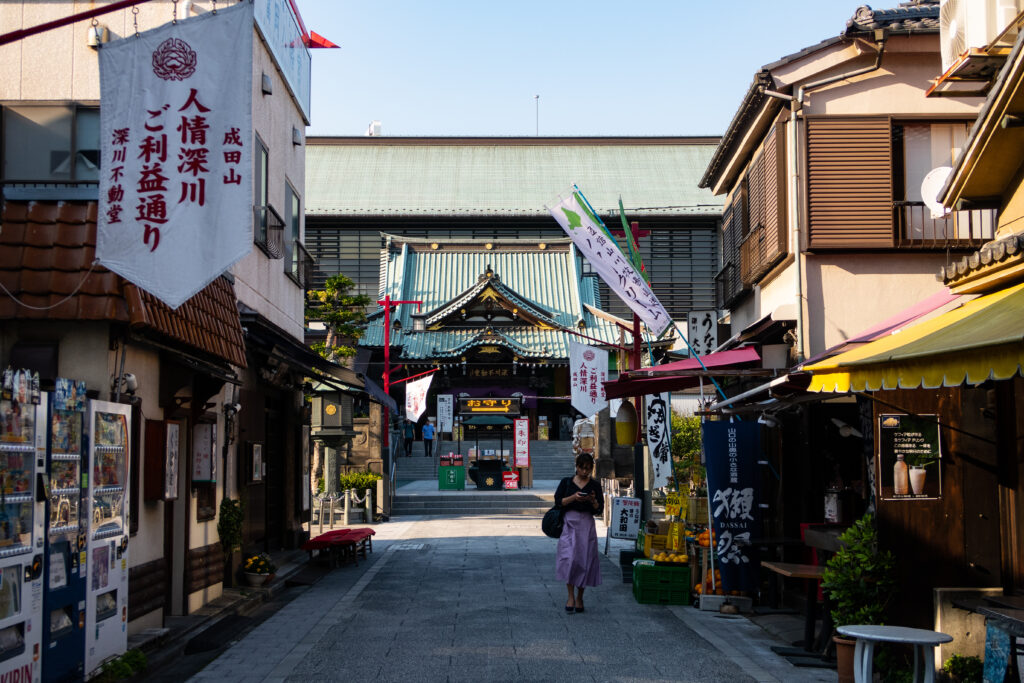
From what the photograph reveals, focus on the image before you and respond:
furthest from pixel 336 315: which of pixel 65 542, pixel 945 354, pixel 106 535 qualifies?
pixel 945 354

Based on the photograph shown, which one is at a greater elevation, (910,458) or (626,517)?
(910,458)

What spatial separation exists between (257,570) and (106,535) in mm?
5847

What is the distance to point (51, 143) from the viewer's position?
440 inches

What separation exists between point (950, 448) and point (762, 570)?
198 inches

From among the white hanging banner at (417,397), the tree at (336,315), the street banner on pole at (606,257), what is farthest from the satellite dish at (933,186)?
the white hanging banner at (417,397)

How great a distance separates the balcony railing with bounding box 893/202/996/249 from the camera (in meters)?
13.7

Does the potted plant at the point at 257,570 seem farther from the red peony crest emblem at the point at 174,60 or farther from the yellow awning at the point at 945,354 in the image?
the yellow awning at the point at 945,354

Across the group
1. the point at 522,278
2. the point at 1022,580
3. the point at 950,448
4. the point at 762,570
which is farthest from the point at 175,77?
the point at 522,278

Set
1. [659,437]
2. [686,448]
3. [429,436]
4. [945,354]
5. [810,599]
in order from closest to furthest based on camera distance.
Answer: [945,354] → [810,599] → [659,437] → [686,448] → [429,436]

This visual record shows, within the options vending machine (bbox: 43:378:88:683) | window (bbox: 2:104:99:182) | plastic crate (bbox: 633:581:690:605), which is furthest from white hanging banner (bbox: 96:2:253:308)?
plastic crate (bbox: 633:581:690:605)

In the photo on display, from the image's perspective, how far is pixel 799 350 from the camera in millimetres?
14039

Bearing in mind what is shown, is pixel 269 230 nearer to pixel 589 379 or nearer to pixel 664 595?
pixel 664 595

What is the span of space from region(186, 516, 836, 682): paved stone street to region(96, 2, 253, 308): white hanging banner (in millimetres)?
3733

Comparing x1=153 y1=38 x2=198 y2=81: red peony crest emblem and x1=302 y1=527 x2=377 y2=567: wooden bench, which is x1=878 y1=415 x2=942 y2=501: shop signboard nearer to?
x1=153 y1=38 x2=198 y2=81: red peony crest emblem
